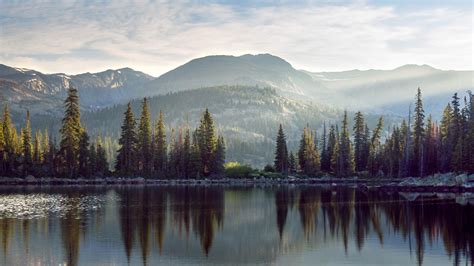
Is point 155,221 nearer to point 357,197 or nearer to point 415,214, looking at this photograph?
point 415,214

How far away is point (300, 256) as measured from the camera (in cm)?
3856

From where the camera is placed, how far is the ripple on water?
57.3 metres

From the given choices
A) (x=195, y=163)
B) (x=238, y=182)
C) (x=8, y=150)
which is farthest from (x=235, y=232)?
(x=8, y=150)

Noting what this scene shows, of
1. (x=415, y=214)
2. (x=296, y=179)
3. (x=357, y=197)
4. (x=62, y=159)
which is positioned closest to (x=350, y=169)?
(x=296, y=179)

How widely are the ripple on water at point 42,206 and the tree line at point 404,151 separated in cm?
6731

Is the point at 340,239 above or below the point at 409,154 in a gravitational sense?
below

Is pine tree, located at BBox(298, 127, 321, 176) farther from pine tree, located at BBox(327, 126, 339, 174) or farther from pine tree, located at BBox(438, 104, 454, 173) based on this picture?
pine tree, located at BBox(438, 104, 454, 173)

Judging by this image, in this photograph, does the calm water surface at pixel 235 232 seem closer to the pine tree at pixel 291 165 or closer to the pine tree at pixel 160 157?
the pine tree at pixel 160 157

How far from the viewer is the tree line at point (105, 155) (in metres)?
126

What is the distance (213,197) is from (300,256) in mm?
45029

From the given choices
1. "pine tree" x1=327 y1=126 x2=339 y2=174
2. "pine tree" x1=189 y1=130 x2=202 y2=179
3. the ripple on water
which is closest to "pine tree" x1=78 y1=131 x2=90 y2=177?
"pine tree" x1=189 y1=130 x2=202 y2=179

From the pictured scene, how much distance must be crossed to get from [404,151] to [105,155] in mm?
70162

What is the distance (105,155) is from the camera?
13300cm

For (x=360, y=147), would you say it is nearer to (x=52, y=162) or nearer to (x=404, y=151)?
(x=404, y=151)
